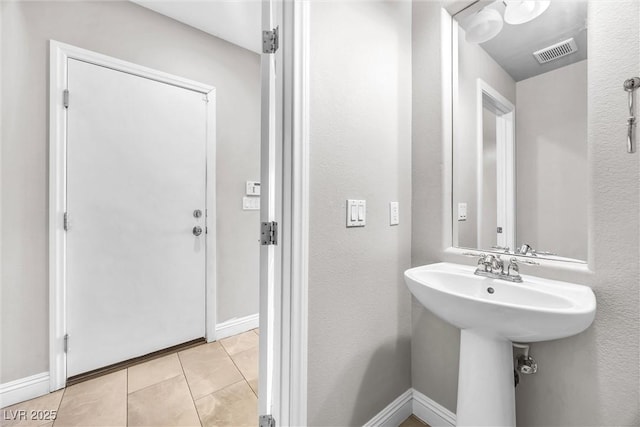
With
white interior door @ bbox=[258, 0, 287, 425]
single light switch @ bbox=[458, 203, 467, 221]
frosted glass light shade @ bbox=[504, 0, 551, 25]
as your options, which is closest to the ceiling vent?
frosted glass light shade @ bbox=[504, 0, 551, 25]

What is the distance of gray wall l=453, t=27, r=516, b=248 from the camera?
1292 millimetres

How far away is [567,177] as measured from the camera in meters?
1.01

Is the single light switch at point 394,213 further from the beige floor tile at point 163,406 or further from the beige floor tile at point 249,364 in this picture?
the beige floor tile at point 163,406

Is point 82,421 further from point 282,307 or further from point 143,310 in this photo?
point 282,307

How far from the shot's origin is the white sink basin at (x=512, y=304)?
0.72 meters

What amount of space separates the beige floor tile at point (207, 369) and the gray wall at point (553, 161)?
1.84 m

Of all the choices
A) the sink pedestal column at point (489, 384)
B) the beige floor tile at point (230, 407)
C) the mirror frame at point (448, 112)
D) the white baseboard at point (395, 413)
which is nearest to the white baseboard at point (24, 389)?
the beige floor tile at point (230, 407)

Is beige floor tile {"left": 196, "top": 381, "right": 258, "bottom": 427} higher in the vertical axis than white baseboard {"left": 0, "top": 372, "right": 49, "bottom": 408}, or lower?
lower

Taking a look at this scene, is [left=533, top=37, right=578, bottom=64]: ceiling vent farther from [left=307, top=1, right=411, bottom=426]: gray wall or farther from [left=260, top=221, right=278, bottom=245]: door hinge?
[left=260, top=221, right=278, bottom=245]: door hinge

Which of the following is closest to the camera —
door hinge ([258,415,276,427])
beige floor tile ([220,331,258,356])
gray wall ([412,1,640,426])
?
gray wall ([412,1,640,426])

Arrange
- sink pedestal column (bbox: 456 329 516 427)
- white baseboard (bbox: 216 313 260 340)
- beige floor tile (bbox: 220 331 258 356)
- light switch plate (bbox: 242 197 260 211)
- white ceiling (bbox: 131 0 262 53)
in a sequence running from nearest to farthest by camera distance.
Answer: sink pedestal column (bbox: 456 329 516 427)
white ceiling (bbox: 131 0 262 53)
beige floor tile (bbox: 220 331 258 356)
white baseboard (bbox: 216 313 260 340)
light switch plate (bbox: 242 197 260 211)

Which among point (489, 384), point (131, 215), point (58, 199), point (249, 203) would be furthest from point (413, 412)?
point (58, 199)

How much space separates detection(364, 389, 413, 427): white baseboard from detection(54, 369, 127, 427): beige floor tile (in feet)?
4.18

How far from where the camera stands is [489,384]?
0.95 meters
